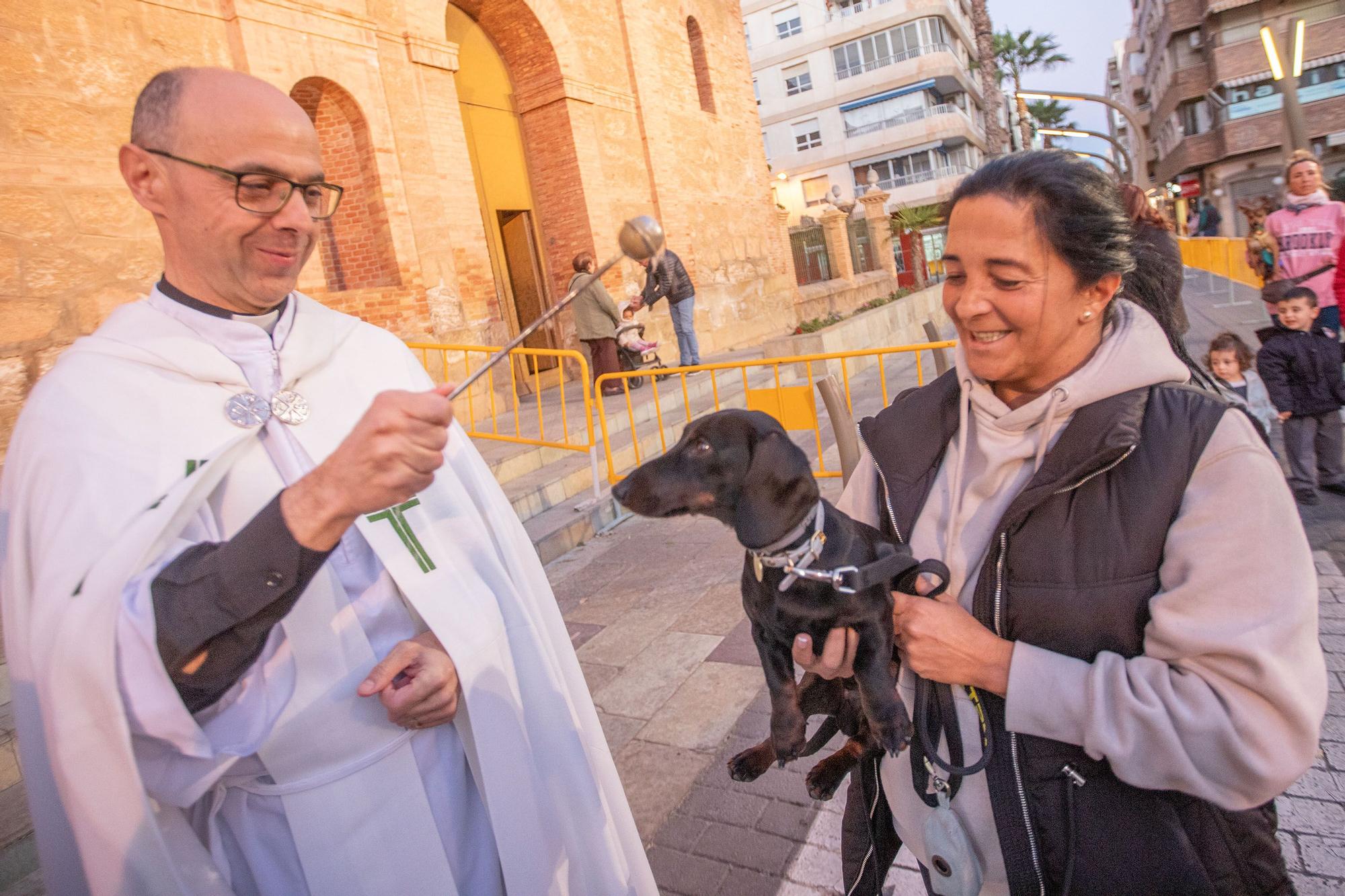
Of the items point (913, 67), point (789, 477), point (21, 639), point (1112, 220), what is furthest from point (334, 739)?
point (913, 67)

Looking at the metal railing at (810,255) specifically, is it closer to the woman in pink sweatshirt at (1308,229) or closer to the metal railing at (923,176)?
the woman in pink sweatshirt at (1308,229)

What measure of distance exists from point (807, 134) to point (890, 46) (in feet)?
22.9

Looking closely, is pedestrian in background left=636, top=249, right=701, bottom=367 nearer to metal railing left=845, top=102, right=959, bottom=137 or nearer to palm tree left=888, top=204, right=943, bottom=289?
palm tree left=888, top=204, right=943, bottom=289

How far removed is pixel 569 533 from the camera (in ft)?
22.8

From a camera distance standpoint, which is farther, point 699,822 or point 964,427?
point 699,822

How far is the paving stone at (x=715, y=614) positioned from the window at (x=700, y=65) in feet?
46.3

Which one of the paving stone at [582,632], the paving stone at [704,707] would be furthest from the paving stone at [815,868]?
the paving stone at [582,632]

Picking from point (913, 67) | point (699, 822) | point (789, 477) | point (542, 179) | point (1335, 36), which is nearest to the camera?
point (789, 477)

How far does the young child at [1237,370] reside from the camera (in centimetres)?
552

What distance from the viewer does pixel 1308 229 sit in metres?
6.73

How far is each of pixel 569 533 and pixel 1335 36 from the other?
4314 cm

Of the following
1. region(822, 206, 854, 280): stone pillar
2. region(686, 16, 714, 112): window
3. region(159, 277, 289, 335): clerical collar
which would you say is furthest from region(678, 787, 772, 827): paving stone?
region(822, 206, 854, 280): stone pillar

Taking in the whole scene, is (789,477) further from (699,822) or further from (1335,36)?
(1335,36)

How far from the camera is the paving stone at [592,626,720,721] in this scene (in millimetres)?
4121
